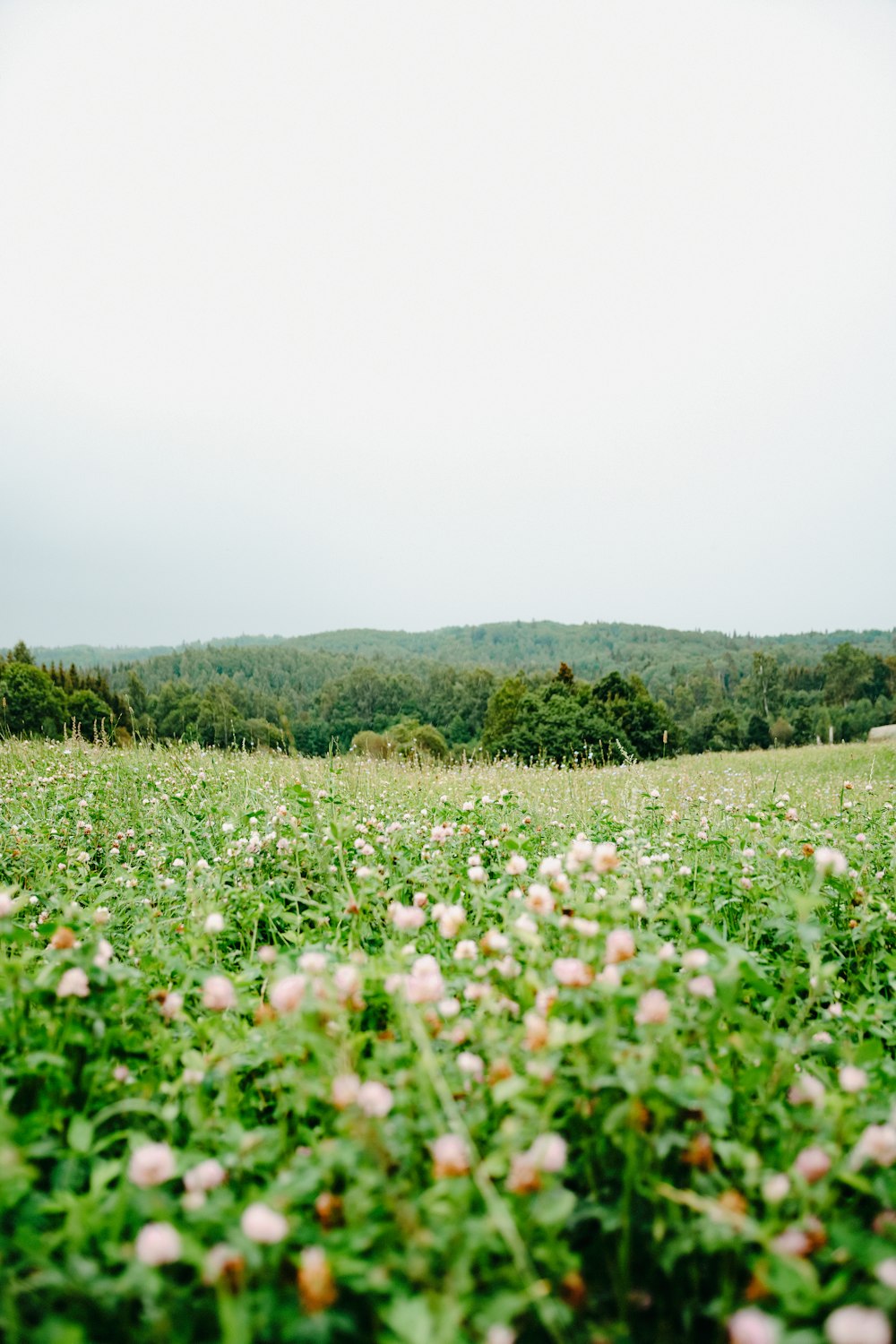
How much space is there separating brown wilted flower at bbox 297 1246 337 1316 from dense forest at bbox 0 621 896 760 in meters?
6.02

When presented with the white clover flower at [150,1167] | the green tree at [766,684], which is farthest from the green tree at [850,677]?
the white clover flower at [150,1167]

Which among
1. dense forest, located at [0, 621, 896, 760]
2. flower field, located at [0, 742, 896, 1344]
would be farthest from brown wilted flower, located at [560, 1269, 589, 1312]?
dense forest, located at [0, 621, 896, 760]

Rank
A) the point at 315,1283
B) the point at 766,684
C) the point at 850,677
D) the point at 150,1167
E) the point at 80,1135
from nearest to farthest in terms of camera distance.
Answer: the point at 315,1283 < the point at 150,1167 < the point at 80,1135 < the point at 850,677 < the point at 766,684

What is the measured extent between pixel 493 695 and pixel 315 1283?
1835 inches

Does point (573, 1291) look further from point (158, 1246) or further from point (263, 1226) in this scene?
point (158, 1246)

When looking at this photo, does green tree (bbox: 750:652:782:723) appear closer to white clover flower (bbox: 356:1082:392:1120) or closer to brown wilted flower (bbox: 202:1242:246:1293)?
white clover flower (bbox: 356:1082:392:1120)

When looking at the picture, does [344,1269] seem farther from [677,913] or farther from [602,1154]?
[677,913]

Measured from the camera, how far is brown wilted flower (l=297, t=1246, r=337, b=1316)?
1055 millimetres

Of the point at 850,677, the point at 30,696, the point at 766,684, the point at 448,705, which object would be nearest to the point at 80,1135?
the point at 30,696

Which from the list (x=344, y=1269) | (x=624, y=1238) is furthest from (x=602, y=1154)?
(x=344, y=1269)

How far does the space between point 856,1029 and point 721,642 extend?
14465 cm

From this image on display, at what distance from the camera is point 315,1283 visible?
1.05m

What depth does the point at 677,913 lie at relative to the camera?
215cm

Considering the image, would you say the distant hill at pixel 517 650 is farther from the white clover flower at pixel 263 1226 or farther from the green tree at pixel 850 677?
the white clover flower at pixel 263 1226
